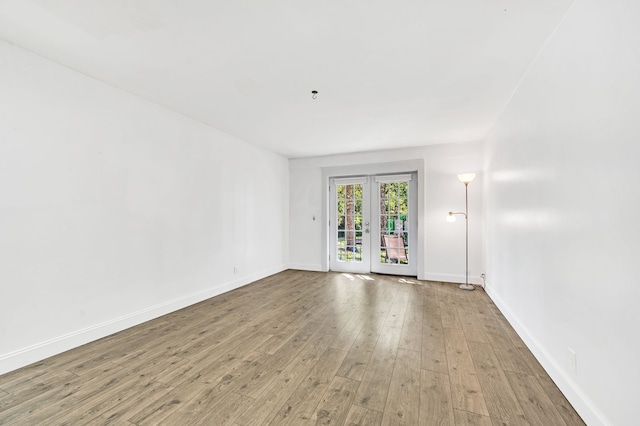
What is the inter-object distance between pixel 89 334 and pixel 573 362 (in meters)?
3.90

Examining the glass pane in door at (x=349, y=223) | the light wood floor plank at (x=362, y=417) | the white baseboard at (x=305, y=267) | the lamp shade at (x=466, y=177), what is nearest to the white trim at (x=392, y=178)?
the glass pane in door at (x=349, y=223)

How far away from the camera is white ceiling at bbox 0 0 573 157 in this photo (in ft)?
5.75

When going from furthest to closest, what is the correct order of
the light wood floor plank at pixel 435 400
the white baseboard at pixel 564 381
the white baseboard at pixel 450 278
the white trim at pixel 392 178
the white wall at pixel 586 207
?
1. the white trim at pixel 392 178
2. the white baseboard at pixel 450 278
3. the light wood floor plank at pixel 435 400
4. the white baseboard at pixel 564 381
5. the white wall at pixel 586 207

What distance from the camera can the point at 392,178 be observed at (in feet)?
17.9

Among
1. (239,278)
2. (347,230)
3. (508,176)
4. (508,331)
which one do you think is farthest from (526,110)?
(239,278)

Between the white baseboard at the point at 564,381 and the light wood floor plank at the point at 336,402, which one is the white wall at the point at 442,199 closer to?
the white baseboard at the point at 564,381

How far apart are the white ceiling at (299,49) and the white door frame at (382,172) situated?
5.48 feet

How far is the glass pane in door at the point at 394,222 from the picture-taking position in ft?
17.8

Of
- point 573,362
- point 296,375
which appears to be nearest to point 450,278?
point 573,362

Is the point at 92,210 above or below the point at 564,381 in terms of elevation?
above

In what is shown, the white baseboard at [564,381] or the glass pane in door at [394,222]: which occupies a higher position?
the glass pane in door at [394,222]

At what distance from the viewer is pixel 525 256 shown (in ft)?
8.35

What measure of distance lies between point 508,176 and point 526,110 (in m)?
0.83

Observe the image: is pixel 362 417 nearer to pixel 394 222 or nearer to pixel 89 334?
pixel 89 334
